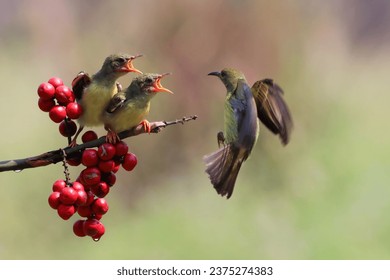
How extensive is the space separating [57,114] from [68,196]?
22cm

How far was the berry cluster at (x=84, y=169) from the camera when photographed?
168 cm

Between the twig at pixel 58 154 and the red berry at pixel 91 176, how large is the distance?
64 millimetres

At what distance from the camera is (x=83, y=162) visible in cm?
169

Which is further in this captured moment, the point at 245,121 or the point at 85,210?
the point at 245,121

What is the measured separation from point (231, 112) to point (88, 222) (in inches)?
30.9

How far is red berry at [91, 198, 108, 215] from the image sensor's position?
1.75 meters

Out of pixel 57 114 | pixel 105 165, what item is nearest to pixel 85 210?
pixel 105 165

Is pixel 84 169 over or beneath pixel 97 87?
beneath

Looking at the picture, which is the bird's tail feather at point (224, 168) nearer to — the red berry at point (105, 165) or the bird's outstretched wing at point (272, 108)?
the bird's outstretched wing at point (272, 108)

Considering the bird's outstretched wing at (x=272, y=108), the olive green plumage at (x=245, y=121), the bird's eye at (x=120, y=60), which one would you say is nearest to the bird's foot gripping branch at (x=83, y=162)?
the bird's eye at (x=120, y=60)

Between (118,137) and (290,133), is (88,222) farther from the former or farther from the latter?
(290,133)

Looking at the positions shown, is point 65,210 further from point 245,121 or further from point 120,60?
point 245,121

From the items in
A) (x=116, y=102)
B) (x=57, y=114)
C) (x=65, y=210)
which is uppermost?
(x=116, y=102)
